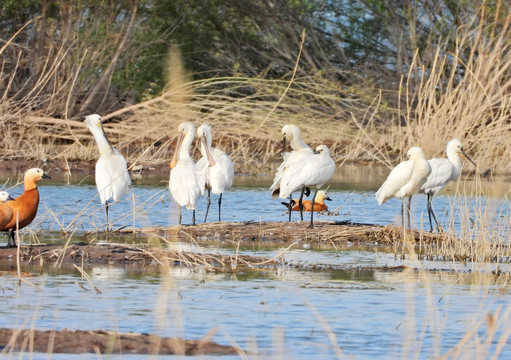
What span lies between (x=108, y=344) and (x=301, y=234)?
6.25 metres

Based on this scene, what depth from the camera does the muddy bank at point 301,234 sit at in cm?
1230

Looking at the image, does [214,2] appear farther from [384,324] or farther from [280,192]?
[384,324]

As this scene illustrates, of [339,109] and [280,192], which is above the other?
[339,109]

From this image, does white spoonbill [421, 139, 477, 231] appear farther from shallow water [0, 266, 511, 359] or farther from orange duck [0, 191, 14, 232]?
orange duck [0, 191, 14, 232]

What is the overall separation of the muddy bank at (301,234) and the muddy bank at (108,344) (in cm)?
557

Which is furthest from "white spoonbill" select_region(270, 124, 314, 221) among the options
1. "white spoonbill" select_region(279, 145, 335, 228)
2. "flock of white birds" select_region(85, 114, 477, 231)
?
"white spoonbill" select_region(279, 145, 335, 228)

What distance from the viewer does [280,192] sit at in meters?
13.8

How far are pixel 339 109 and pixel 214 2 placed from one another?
15.6ft

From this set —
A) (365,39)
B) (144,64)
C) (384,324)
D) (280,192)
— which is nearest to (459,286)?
(384,324)

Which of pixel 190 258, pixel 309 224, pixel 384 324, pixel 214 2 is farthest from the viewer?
pixel 214 2

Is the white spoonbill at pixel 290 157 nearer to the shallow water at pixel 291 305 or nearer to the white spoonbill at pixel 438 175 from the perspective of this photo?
the white spoonbill at pixel 438 175

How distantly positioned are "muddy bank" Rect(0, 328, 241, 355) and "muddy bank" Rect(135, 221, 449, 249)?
5567 mm

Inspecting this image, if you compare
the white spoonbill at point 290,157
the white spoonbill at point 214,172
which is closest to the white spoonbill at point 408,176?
the white spoonbill at point 290,157

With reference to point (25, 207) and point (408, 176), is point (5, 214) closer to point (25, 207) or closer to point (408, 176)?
point (25, 207)
